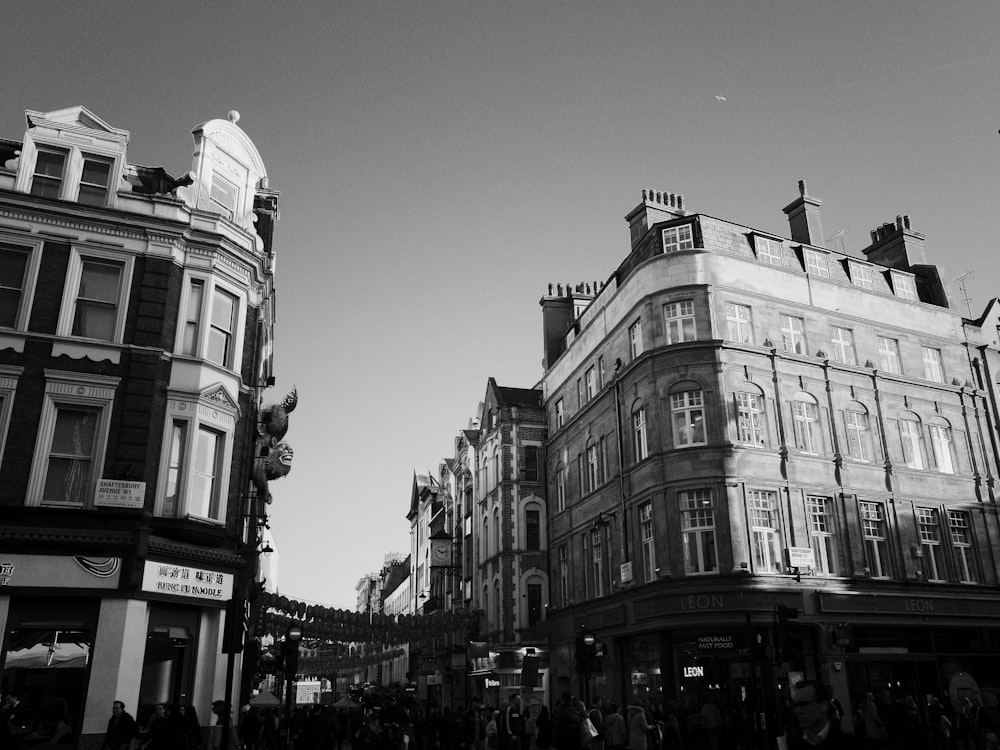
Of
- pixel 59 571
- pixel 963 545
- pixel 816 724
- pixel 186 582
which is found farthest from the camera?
pixel 963 545

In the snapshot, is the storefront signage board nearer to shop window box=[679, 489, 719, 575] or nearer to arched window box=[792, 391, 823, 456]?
shop window box=[679, 489, 719, 575]

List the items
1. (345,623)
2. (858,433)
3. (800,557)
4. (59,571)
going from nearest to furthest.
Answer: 1. (59,571)
2. (800,557)
3. (858,433)
4. (345,623)

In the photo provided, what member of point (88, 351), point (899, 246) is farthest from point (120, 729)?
point (899, 246)

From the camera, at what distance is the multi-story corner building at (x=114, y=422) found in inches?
676

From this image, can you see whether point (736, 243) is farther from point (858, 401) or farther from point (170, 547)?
point (170, 547)

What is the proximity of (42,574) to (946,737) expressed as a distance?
2207cm

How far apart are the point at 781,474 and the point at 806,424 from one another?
2.54m

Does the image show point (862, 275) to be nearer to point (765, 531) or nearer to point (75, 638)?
point (765, 531)

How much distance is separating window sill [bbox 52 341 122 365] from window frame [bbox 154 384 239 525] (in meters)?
1.53

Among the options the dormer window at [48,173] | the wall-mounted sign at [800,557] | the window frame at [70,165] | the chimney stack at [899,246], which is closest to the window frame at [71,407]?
the window frame at [70,165]

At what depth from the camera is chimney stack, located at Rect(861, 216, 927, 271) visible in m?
35.8

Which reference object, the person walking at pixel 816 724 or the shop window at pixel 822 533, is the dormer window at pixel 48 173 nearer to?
the person walking at pixel 816 724

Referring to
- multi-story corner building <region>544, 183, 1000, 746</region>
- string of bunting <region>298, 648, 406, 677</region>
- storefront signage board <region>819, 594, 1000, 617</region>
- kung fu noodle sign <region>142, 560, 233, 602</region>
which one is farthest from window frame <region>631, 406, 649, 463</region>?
string of bunting <region>298, 648, 406, 677</region>

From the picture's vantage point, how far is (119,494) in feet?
59.6
